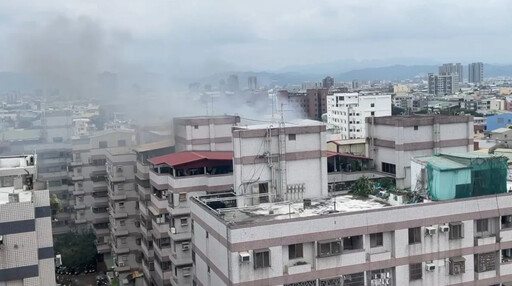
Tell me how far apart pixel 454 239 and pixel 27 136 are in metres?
30.0

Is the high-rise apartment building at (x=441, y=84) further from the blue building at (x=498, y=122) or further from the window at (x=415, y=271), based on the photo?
the window at (x=415, y=271)

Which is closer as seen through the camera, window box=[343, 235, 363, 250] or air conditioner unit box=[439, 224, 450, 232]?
window box=[343, 235, 363, 250]

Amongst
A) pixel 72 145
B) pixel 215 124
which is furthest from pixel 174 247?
pixel 72 145

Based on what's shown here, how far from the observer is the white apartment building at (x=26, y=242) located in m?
9.70

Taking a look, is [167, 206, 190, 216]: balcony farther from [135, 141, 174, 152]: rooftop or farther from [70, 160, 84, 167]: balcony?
[70, 160, 84, 167]: balcony

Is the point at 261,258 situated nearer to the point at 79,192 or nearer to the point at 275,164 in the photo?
the point at 275,164

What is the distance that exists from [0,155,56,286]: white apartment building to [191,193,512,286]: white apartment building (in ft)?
9.83

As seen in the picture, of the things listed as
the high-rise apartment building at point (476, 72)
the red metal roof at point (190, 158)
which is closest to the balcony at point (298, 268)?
the red metal roof at point (190, 158)

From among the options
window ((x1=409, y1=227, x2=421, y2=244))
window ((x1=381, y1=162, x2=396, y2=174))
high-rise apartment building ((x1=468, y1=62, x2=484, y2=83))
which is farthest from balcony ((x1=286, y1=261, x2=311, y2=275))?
high-rise apartment building ((x1=468, y1=62, x2=484, y2=83))

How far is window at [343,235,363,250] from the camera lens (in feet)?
35.3

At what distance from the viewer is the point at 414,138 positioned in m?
15.1

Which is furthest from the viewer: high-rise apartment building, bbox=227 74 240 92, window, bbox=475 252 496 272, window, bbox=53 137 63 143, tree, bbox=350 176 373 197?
high-rise apartment building, bbox=227 74 240 92

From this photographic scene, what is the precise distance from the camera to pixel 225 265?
1038 cm

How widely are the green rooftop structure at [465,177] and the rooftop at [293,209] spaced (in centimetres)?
110
